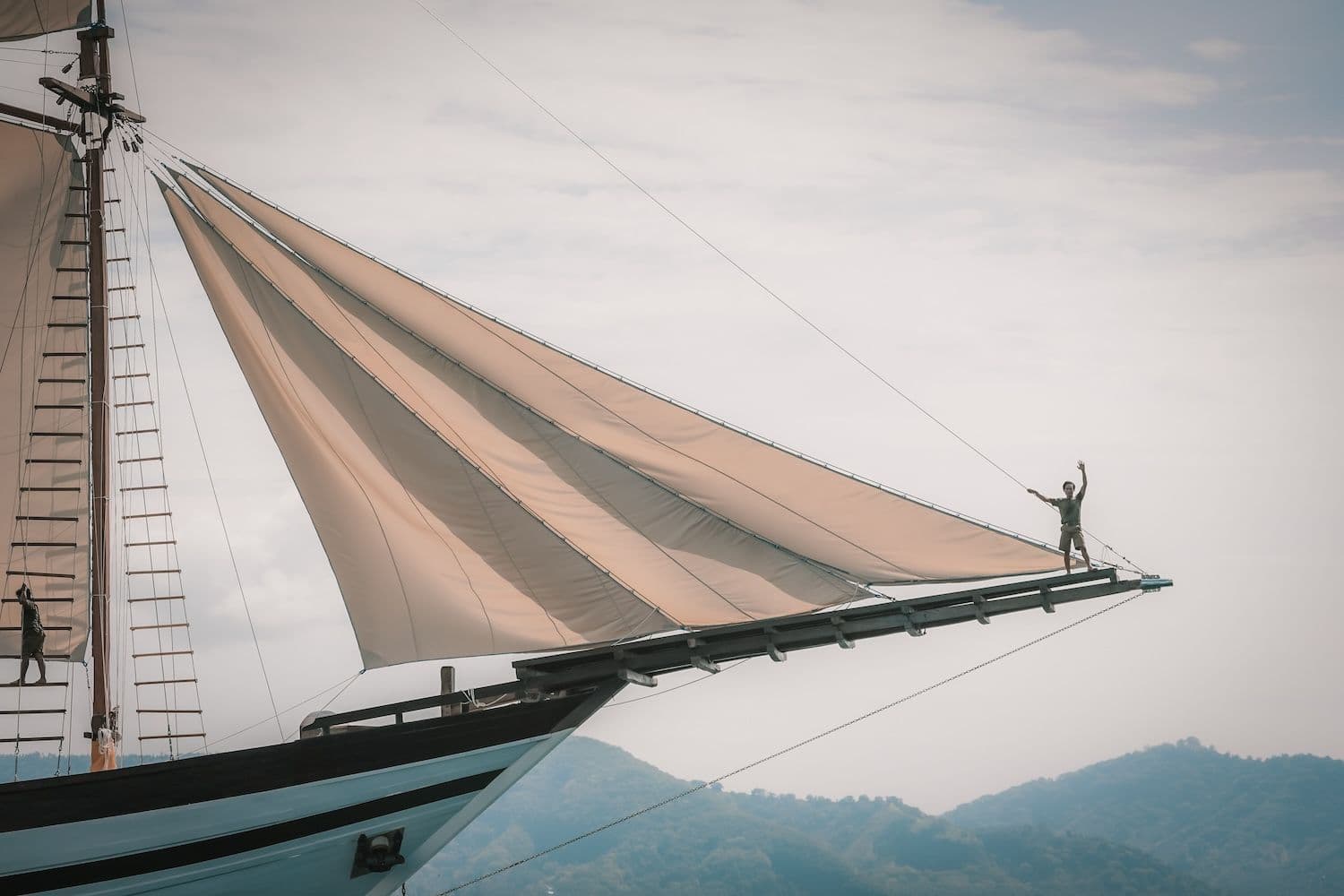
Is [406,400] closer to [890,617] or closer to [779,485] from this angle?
[779,485]

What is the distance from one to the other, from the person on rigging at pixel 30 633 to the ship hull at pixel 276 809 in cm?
401

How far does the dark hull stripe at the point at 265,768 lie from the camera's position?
18578mm

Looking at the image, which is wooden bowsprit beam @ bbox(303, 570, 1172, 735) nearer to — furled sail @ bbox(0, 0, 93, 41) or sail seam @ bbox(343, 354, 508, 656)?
sail seam @ bbox(343, 354, 508, 656)

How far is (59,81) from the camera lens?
81.9 feet

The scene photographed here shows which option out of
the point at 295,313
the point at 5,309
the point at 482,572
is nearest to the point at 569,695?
the point at 482,572

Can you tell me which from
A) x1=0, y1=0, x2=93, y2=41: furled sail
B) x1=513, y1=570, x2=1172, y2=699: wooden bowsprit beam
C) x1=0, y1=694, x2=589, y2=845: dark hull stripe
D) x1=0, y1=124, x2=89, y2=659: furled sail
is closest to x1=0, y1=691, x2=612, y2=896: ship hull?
x1=0, y1=694, x2=589, y2=845: dark hull stripe

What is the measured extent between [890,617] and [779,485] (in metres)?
2.57

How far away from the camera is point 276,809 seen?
19703 mm

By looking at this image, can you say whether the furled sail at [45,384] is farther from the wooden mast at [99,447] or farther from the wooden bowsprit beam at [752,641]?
the wooden bowsprit beam at [752,641]

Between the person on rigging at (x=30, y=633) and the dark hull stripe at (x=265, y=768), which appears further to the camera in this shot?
the person on rigging at (x=30, y=633)

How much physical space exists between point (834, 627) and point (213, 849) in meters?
9.44

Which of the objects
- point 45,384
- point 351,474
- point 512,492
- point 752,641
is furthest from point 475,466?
point 45,384

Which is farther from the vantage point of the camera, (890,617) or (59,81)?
(59,81)

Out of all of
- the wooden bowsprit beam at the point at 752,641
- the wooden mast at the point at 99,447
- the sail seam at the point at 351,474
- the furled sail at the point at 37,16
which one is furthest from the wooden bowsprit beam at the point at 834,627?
the furled sail at the point at 37,16
